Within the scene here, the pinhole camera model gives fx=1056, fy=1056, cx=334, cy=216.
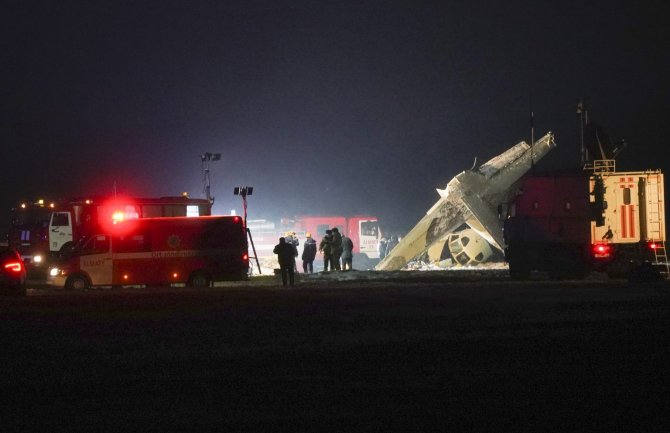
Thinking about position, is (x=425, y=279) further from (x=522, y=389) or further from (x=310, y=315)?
(x=522, y=389)

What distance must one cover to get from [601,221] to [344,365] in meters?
18.1

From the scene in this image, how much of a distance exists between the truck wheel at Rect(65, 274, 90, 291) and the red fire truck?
850 cm

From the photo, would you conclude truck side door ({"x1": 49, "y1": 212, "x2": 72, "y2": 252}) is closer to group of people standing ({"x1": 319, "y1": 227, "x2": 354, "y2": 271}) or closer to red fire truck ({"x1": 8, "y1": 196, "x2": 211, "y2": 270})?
red fire truck ({"x1": 8, "y1": 196, "x2": 211, "y2": 270})

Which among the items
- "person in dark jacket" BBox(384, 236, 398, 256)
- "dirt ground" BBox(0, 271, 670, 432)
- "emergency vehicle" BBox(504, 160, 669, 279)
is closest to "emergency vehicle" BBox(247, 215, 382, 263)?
"person in dark jacket" BBox(384, 236, 398, 256)

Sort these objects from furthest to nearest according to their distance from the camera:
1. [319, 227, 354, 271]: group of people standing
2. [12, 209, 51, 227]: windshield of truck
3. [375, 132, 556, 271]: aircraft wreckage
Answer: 1. [375, 132, 556, 271]: aircraft wreckage
2. [12, 209, 51, 227]: windshield of truck
3. [319, 227, 354, 271]: group of people standing

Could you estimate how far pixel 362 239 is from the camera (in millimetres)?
60406

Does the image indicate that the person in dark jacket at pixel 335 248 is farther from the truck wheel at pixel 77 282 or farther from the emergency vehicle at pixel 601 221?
the truck wheel at pixel 77 282

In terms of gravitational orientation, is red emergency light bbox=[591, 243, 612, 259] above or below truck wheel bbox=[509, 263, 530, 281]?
above

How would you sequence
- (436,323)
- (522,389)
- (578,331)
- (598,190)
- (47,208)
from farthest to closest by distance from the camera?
(47,208), (598,190), (436,323), (578,331), (522,389)

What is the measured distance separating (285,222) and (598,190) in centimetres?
3330

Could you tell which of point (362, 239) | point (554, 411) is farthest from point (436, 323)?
point (362, 239)

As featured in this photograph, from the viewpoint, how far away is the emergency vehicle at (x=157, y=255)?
30141 millimetres

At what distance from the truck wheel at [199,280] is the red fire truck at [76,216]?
900cm

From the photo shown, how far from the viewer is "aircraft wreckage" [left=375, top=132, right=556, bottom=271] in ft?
137
